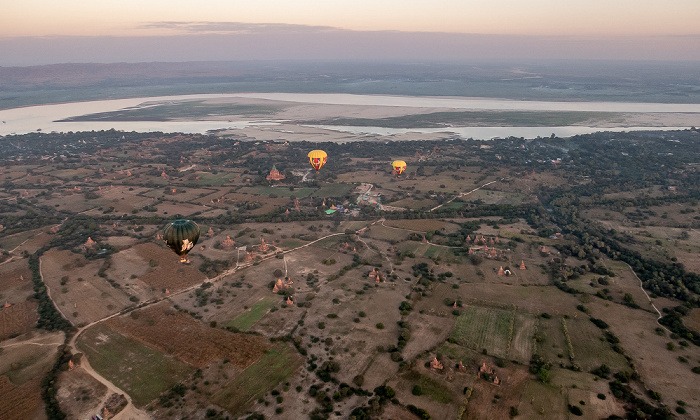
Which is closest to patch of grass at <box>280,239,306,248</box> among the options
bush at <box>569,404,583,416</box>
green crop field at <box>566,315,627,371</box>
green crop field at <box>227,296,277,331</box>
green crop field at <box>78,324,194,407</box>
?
green crop field at <box>227,296,277,331</box>

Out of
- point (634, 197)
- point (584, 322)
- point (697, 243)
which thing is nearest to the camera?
point (584, 322)

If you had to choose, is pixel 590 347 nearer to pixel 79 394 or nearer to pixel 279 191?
pixel 79 394

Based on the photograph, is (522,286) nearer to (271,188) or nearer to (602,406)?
(602,406)

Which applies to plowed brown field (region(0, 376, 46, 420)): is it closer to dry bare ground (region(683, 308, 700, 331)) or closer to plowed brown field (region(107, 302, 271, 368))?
plowed brown field (region(107, 302, 271, 368))

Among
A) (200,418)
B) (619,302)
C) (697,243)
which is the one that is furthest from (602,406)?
(697,243)

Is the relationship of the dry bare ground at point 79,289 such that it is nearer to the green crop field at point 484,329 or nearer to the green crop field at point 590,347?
the green crop field at point 484,329

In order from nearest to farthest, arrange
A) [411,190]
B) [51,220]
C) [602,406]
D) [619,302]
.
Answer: [602,406] < [619,302] < [51,220] < [411,190]

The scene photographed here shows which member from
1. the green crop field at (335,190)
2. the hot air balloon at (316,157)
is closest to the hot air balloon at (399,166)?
the green crop field at (335,190)
